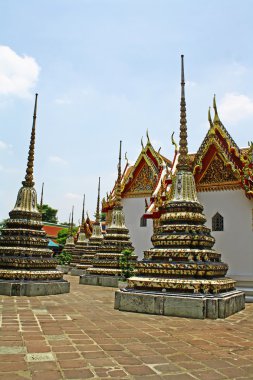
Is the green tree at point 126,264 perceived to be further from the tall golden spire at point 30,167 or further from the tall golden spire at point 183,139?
the tall golden spire at point 183,139

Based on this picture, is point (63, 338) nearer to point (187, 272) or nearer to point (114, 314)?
point (114, 314)

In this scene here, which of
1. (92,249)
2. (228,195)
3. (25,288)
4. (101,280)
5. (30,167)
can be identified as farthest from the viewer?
(92,249)

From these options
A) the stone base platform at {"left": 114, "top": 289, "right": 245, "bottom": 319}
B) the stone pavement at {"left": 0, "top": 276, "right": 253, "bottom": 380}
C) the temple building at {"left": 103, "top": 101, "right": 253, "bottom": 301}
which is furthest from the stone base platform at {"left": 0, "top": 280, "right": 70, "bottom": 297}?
the temple building at {"left": 103, "top": 101, "right": 253, "bottom": 301}

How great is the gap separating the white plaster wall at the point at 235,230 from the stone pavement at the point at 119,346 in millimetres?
6672

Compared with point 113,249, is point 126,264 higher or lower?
lower

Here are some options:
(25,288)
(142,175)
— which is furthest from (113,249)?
(142,175)

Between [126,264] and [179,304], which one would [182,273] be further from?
[126,264]

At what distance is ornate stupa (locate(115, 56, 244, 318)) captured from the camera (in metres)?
7.49

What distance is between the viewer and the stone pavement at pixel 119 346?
3.80 metres

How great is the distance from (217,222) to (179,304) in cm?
809

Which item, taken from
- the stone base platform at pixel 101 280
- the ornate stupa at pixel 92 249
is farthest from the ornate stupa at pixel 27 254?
the ornate stupa at pixel 92 249

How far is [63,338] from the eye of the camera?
5180mm

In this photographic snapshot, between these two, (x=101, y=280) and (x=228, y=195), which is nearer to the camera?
(x=228, y=195)

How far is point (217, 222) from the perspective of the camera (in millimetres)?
15023
